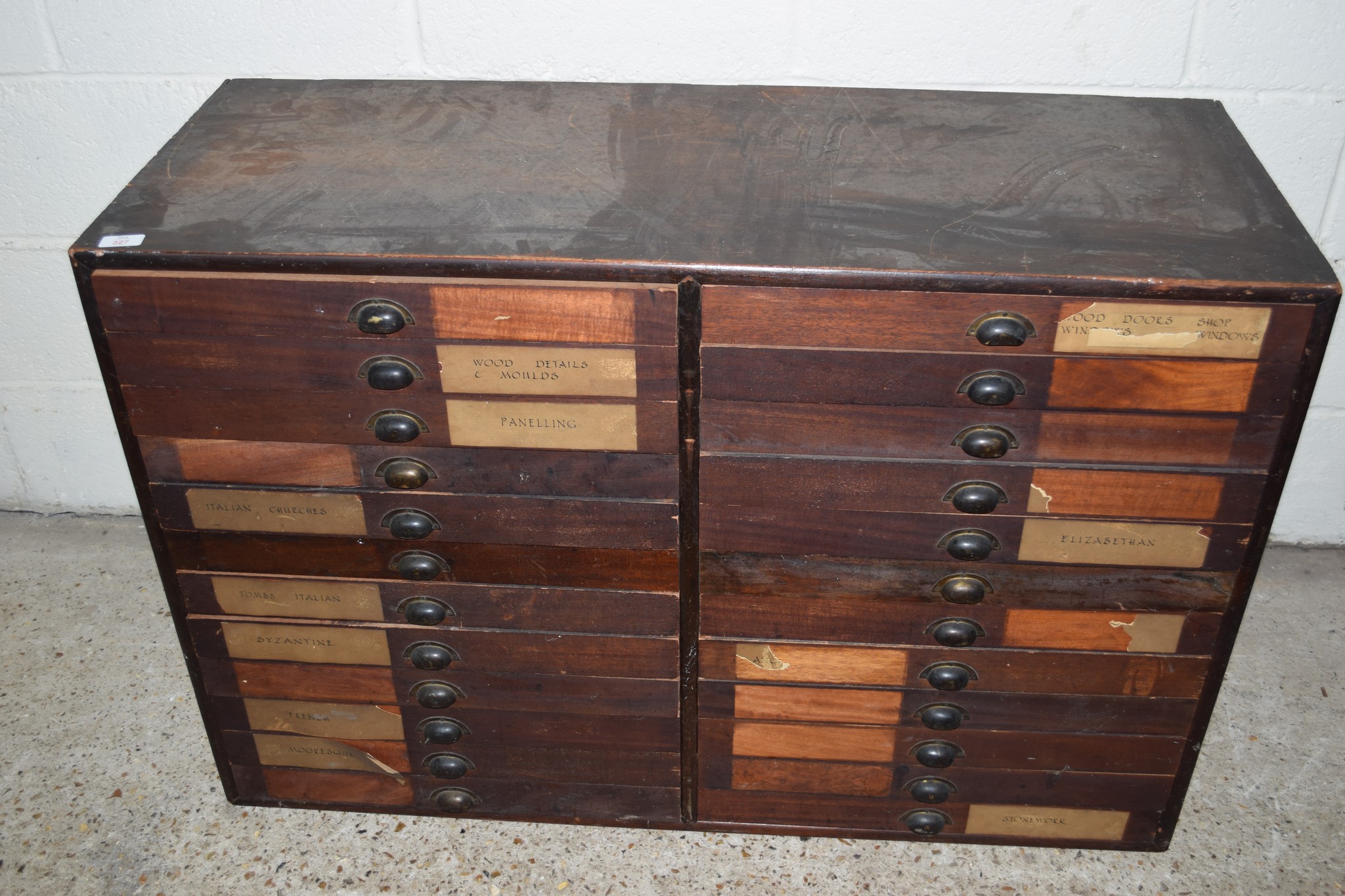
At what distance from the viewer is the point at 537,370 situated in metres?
1.38

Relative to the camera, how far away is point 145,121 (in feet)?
6.71

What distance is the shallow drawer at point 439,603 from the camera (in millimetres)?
1569

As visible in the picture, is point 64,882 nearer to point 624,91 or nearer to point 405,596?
point 405,596

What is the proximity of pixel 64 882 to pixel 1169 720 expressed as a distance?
1640mm

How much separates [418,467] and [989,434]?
71 cm

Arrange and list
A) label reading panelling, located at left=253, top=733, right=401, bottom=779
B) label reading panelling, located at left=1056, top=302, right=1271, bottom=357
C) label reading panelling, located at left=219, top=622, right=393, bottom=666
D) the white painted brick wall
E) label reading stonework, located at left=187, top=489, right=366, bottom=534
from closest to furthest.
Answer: label reading panelling, located at left=1056, top=302, right=1271, bottom=357 < label reading stonework, located at left=187, top=489, right=366, bottom=534 < label reading panelling, located at left=219, top=622, right=393, bottom=666 < label reading panelling, located at left=253, top=733, right=401, bottom=779 < the white painted brick wall

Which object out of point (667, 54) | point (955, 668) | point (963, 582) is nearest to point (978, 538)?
point (963, 582)

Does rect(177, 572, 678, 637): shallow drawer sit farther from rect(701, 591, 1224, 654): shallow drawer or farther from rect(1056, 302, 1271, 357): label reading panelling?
rect(1056, 302, 1271, 357): label reading panelling

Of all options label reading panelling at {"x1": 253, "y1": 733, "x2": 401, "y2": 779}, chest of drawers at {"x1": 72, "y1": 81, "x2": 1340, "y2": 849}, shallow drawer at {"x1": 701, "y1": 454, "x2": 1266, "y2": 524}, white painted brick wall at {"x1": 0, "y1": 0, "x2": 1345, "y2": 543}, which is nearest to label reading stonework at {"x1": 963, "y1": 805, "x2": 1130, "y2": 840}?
chest of drawers at {"x1": 72, "y1": 81, "x2": 1340, "y2": 849}

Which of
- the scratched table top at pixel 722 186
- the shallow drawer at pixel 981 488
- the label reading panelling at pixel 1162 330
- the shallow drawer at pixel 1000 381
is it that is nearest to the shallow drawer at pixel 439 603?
the shallow drawer at pixel 981 488

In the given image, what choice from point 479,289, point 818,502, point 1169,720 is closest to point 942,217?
point 818,502

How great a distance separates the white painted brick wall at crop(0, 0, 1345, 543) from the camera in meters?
1.86

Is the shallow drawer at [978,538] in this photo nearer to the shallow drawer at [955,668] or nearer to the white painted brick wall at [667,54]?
the shallow drawer at [955,668]

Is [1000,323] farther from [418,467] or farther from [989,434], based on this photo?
[418,467]
